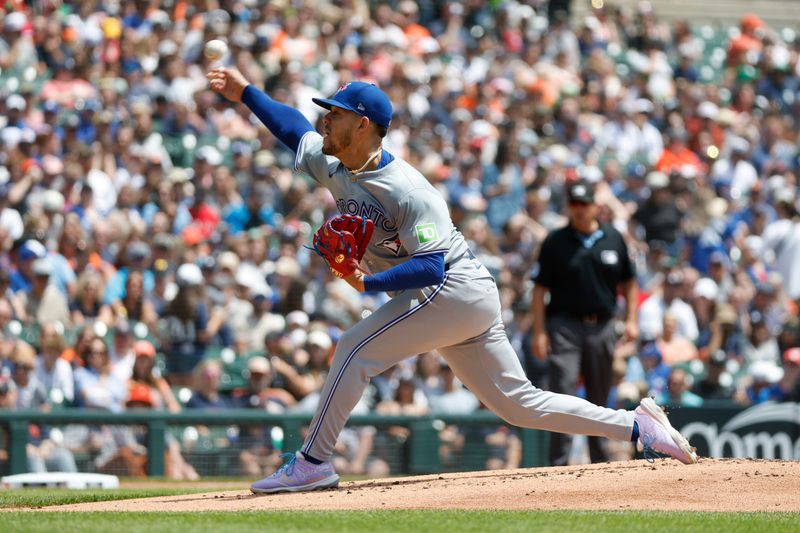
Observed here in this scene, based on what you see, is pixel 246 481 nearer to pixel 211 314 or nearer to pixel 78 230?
pixel 211 314

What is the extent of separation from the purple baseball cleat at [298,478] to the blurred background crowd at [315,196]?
2.89 metres

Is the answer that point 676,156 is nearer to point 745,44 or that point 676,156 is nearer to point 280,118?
point 745,44

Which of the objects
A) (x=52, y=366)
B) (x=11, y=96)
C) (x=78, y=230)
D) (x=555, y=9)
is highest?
(x=555, y=9)

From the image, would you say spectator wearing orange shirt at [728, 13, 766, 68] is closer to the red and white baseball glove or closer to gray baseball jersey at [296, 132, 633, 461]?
gray baseball jersey at [296, 132, 633, 461]

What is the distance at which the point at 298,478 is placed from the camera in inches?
251

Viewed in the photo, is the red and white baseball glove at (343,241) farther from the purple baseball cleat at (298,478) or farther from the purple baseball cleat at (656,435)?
the purple baseball cleat at (656,435)

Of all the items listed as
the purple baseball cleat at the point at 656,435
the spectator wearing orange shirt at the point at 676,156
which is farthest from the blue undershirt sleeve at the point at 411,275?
the spectator wearing orange shirt at the point at 676,156

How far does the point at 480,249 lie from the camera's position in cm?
1330

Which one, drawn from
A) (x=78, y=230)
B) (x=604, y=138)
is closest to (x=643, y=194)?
Result: (x=604, y=138)

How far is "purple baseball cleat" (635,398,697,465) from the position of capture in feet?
21.9

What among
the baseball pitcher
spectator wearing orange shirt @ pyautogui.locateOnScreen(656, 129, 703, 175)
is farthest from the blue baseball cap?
spectator wearing orange shirt @ pyautogui.locateOnScreen(656, 129, 703, 175)

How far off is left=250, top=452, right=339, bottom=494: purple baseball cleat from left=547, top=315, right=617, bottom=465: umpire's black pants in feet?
9.27

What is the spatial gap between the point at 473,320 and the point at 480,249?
278 inches

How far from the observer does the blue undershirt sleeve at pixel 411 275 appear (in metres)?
5.93
